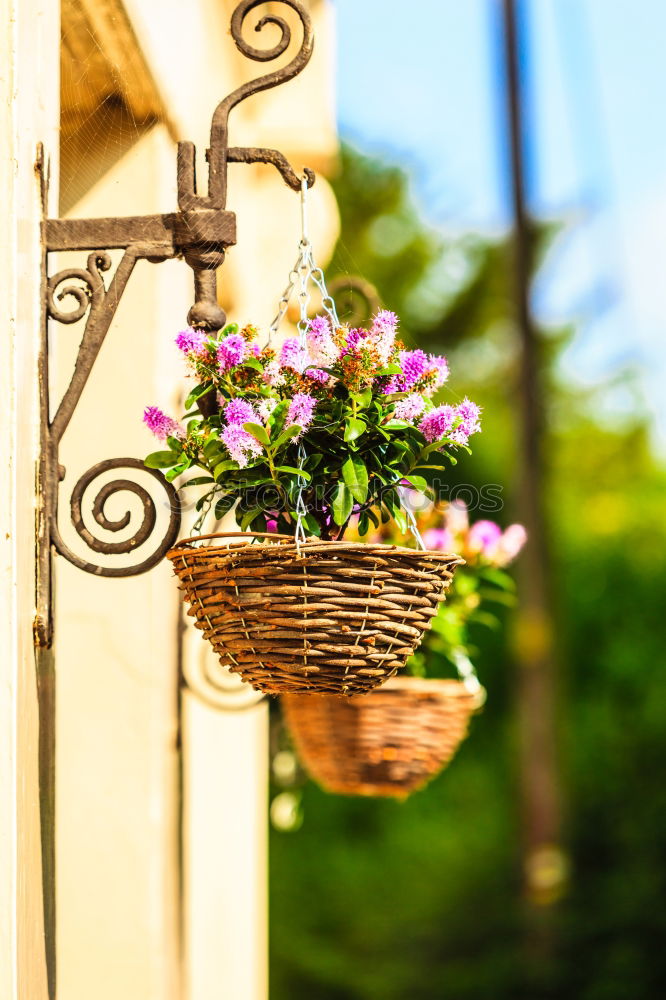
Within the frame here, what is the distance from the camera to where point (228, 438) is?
1.31 metres

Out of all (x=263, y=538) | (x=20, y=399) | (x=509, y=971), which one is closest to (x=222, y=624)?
(x=263, y=538)

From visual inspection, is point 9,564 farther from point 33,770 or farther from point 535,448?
point 535,448

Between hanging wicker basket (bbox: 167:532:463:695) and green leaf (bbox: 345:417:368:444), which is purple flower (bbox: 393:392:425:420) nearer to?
green leaf (bbox: 345:417:368:444)

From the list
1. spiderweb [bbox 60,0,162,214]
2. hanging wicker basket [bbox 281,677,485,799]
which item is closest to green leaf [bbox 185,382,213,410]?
spiderweb [bbox 60,0,162,214]

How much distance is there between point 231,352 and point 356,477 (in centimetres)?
20

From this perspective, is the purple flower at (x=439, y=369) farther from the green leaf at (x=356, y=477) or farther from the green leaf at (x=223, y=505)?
the green leaf at (x=223, y=505)

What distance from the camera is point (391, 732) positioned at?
2.12 m

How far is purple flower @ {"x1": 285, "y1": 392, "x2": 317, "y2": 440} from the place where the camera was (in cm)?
131

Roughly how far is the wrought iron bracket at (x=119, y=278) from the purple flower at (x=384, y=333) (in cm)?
19

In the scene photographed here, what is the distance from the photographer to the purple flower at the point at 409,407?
4.45 ft

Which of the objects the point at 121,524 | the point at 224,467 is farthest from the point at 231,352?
the point at 121,524

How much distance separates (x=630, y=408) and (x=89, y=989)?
354 inches

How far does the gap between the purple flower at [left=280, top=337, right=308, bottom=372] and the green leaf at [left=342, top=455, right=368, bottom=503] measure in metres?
0.12

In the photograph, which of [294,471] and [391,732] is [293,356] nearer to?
[294,471]
